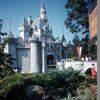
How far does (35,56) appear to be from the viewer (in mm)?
29609

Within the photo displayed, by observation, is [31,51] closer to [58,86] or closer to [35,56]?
[35,56]

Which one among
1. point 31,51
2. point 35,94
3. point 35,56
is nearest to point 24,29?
point 31,51

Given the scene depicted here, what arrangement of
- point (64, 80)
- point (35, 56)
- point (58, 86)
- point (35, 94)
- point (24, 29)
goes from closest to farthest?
point (35, 94)
point (64, 80)
point (58, 86)
point (35, 56)
point (24, 29)

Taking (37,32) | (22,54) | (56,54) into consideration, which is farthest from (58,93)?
(37,32)

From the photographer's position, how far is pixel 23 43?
31.6 metres

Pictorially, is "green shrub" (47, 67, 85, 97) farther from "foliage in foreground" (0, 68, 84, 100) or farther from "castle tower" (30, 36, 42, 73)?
"castle tower" (30, 36, 42, 73)

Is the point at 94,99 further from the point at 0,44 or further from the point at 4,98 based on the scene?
the point at 4,98

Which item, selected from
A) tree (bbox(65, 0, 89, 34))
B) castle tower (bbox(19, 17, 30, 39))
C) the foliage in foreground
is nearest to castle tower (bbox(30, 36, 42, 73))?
castle tower (bbox(19, 17, 30, 39))

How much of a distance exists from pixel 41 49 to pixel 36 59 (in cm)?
321

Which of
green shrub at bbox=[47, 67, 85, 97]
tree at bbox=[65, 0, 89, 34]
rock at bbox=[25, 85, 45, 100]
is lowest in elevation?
rock at bbox=[25, 85, 45, 100]

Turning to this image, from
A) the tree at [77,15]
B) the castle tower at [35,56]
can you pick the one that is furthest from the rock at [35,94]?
the castle tower at [35,56]

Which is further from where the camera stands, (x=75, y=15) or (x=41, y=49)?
(x=41, y=49)

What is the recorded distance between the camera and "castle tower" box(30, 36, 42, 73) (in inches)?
1158

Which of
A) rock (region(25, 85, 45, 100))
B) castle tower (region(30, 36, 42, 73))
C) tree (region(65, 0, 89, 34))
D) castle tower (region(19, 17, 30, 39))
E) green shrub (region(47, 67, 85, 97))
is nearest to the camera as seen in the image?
rock (region(25, 85, 45, 100))
